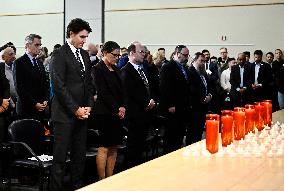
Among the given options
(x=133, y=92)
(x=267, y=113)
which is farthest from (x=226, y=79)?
(x=267, y=113)

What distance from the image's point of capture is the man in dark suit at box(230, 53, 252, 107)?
952cm

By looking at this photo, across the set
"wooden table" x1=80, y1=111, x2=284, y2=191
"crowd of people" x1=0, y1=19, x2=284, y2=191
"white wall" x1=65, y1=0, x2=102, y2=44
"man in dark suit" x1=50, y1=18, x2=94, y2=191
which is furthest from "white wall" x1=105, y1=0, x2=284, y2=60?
"wooden table" x1=80, y1=111, x2=284, y2=191

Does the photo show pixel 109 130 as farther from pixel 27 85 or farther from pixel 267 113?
pixel 267 113

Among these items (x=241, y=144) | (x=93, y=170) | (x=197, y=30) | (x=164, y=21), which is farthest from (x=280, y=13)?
(x=241, y=144)

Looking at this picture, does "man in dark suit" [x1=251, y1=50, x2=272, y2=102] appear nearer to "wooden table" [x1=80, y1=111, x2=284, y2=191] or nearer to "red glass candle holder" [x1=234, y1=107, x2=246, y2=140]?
"red glass candle holder" [x1=234, y1=107, x2=246, y2=140]

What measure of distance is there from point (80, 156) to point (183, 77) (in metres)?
2.46

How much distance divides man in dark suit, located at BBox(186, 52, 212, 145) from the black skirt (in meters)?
1.77

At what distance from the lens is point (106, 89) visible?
4930mm

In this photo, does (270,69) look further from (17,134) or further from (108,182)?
(108,182)

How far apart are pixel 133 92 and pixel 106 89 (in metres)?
0.49

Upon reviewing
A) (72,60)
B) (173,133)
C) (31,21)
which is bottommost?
(173,133)

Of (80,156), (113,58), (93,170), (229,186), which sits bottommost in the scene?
(93,170)

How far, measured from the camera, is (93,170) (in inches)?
215

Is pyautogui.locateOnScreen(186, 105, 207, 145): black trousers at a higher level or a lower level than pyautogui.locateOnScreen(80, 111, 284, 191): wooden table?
lower
